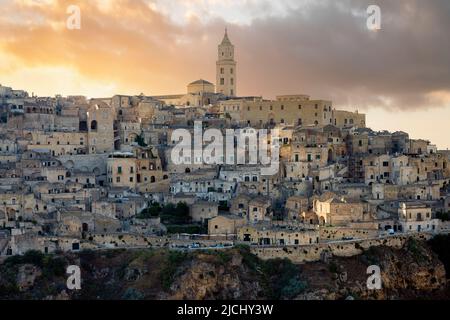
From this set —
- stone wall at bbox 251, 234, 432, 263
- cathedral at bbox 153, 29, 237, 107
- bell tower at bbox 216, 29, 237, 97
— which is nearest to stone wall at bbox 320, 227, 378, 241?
stone wall at bbox 251, 234, 432, 263

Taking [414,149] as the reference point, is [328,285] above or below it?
below

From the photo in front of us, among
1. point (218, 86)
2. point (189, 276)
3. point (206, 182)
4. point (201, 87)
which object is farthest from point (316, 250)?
point (218, 86)

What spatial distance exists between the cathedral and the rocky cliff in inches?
1145

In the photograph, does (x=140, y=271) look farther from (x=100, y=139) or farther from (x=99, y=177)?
(x=100, y=139)

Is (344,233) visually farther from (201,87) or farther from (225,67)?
(225,67)

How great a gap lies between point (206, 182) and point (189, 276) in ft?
34.1

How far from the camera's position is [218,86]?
75.6 m

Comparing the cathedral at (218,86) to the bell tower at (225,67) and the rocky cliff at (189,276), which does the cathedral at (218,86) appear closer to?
the bell tower at (225,67)

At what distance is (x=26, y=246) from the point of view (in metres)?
43.4

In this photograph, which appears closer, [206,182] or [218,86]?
[206,182]

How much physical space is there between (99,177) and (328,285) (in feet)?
55.9

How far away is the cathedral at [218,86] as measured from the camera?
72.0m
